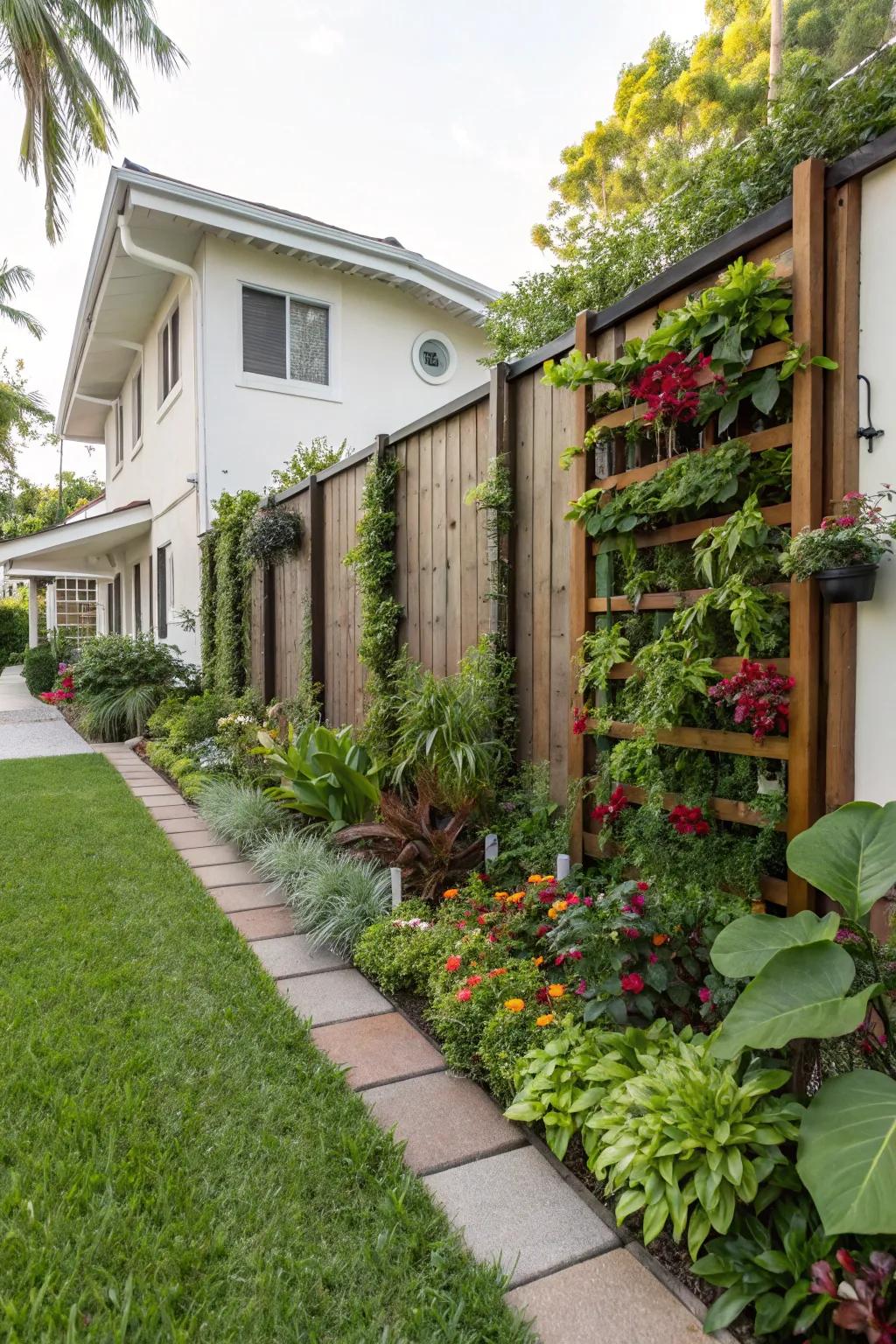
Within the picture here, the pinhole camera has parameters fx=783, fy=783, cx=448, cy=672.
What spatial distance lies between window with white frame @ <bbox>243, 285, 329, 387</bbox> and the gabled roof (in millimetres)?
543

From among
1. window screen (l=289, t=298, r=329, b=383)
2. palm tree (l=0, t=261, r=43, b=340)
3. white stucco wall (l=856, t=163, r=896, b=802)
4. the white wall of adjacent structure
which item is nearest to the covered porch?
the white wall of adjacent structure

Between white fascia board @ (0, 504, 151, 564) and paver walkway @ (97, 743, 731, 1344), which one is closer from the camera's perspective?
paver walkway @ (97, 743, 731, 1344)

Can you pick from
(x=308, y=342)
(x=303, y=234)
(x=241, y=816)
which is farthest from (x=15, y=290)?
(x=241, y=816)

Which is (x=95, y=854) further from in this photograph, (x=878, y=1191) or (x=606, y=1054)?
(x=878, y=1191)

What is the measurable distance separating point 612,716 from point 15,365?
32.0m

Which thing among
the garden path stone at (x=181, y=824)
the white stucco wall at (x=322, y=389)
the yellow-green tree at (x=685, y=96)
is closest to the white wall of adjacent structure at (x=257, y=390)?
the white stucco wall at (x=322, y=389)

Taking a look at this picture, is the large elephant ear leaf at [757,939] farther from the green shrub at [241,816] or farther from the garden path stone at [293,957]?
the green shrub at [241,816]

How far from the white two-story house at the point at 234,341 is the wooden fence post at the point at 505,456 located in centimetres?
634

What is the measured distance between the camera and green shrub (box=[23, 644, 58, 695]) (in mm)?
14203

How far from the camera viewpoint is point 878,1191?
4.03ft

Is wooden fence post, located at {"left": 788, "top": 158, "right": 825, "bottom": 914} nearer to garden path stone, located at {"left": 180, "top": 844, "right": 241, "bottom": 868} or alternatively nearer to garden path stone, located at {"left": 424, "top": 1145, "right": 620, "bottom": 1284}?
garden path stone, located at {"left": 424, "top": 1145, "right": 620, "bottom": 1284}

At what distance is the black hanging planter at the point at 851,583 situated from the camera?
197 cm

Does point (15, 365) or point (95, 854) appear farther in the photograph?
point (15, 365)

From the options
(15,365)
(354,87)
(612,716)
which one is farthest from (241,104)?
(15,365)
